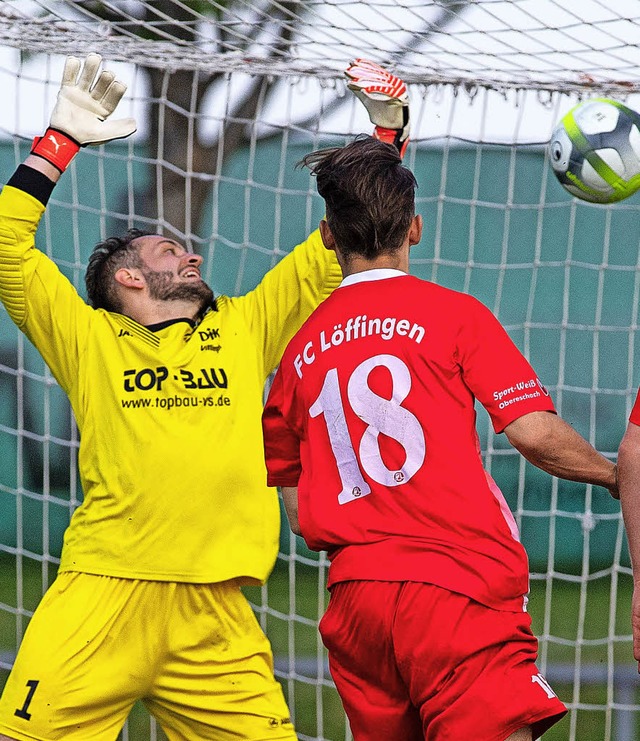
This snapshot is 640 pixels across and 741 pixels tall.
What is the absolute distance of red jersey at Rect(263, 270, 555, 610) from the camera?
2508 mm

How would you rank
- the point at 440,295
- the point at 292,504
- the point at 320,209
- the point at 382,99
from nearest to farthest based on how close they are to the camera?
the point at 440,295, the point at 292,504, the point at 382,99, the point at 320,209

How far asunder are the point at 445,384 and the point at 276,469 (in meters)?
0.62

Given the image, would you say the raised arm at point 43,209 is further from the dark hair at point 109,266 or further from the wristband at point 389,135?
the wristband at point 389,135

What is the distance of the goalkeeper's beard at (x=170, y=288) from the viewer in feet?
12.2

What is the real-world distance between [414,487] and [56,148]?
178cm

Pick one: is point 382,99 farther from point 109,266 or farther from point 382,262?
point 109,266

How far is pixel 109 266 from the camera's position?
151 inches

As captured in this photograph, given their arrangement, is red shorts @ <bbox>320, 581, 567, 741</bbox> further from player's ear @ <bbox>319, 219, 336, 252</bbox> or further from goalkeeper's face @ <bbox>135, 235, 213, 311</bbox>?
goalkeeper's face @ <bbox>135, 235, 213, 311</bbox>

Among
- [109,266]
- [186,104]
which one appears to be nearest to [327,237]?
[109,266]

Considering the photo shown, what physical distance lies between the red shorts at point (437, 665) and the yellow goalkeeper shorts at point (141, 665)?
95 centimetres

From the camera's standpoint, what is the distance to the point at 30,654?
342 centimetres

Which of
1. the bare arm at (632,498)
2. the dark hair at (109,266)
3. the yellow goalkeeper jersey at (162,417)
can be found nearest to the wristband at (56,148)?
the yellow goalkeeper jersey at (162,417)

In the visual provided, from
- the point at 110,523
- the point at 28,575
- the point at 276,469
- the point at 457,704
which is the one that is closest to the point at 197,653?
the point at 110,523

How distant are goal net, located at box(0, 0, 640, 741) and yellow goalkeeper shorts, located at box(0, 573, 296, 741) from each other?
1.27m
